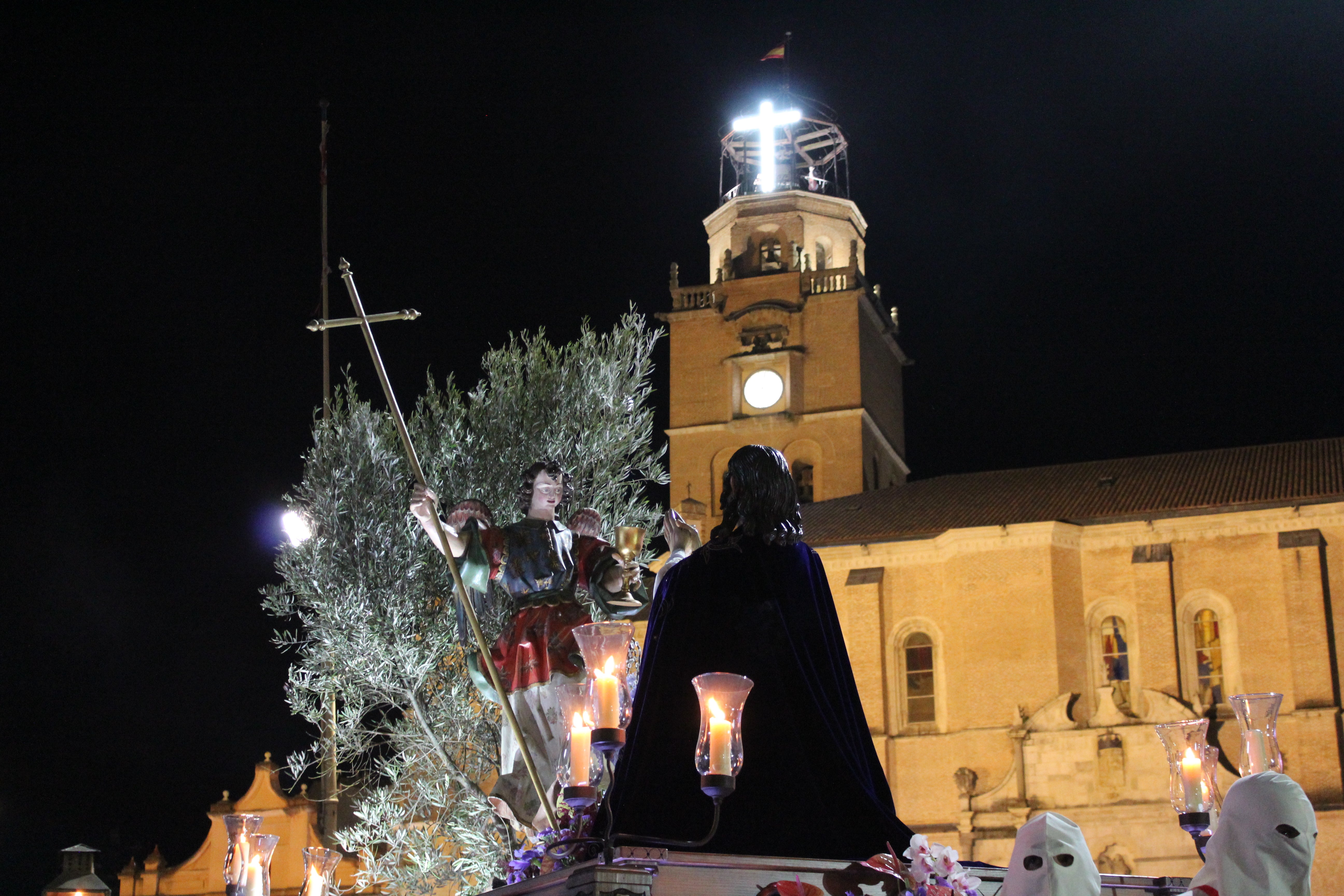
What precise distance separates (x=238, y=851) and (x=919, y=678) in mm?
29538

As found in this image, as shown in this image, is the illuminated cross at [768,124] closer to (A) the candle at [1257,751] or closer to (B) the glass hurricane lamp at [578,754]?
(A) the candle at [1257,751]

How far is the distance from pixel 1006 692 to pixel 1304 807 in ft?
97.9

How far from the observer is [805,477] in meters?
43.5

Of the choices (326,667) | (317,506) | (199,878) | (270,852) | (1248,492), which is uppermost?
(1248,492)

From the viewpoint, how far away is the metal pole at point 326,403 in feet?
50.3

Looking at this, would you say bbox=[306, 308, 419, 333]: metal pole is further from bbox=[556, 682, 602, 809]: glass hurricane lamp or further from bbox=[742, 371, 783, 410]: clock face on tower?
bbox=[742, 371, 783, 410]: clock face on tower

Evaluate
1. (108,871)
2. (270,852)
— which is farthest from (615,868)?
(108,871)

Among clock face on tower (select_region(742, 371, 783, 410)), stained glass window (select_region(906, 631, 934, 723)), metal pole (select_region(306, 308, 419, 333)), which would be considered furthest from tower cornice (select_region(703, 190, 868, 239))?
metal pole (select_region(306, 308, 419, 333))

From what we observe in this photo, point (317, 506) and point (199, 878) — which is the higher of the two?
point (317, 506)

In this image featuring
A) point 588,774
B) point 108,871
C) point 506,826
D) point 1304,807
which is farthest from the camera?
point 108,871

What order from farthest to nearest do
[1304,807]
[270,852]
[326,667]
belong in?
1. [326,667]
2. [270,852]
3. [1304,807]

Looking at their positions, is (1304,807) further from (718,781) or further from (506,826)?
(506,826)

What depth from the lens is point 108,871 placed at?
33.8 meters

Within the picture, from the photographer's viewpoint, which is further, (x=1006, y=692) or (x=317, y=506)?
(x=1006, y=692)
